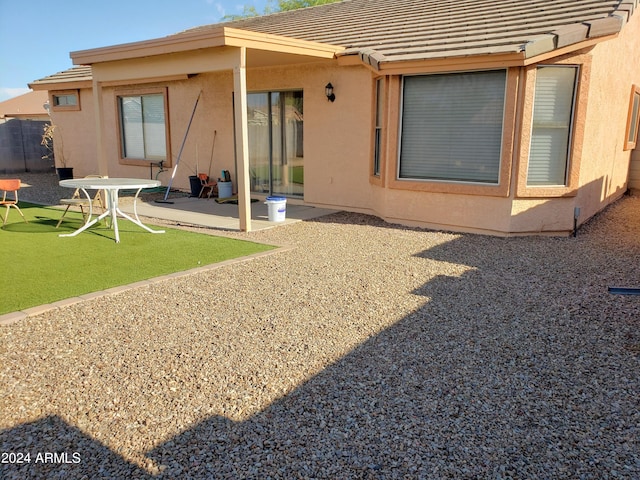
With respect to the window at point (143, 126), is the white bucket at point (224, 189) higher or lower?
lower

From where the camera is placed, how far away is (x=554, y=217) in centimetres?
844

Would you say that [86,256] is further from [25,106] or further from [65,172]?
[25,106]

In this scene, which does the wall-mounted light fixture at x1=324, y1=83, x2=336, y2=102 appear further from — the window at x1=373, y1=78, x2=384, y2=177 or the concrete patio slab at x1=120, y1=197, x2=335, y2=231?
the concrete patio slab at x1=120, y1=197, x2=335, y2=231

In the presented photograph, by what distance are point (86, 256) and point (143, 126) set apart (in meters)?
Result: 8.70

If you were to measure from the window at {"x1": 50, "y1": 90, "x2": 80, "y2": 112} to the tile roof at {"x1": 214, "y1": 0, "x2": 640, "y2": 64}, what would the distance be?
7699 millimetres

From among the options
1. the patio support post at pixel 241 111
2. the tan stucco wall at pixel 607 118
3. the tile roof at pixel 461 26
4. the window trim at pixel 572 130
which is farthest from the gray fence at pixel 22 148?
the tan stucco wall at pixel 607 118

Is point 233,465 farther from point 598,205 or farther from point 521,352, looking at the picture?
point 598,205

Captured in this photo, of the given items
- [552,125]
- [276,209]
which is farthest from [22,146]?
[552,125]

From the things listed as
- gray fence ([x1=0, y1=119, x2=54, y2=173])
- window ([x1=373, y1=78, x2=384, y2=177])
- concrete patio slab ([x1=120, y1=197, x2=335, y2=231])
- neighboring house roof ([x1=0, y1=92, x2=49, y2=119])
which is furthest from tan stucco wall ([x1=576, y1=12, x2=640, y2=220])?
neighboring house roof ([x1=0, y1=92, x2=49, y2=119])

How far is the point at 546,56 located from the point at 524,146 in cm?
136

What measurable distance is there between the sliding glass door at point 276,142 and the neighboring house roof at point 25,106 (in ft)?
75.3

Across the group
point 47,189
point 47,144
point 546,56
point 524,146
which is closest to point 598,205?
point 524,146

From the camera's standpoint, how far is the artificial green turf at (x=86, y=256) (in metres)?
5.70

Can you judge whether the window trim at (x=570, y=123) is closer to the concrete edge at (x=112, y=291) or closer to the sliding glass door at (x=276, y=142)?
the concrete edge at (x=112, y=291)
